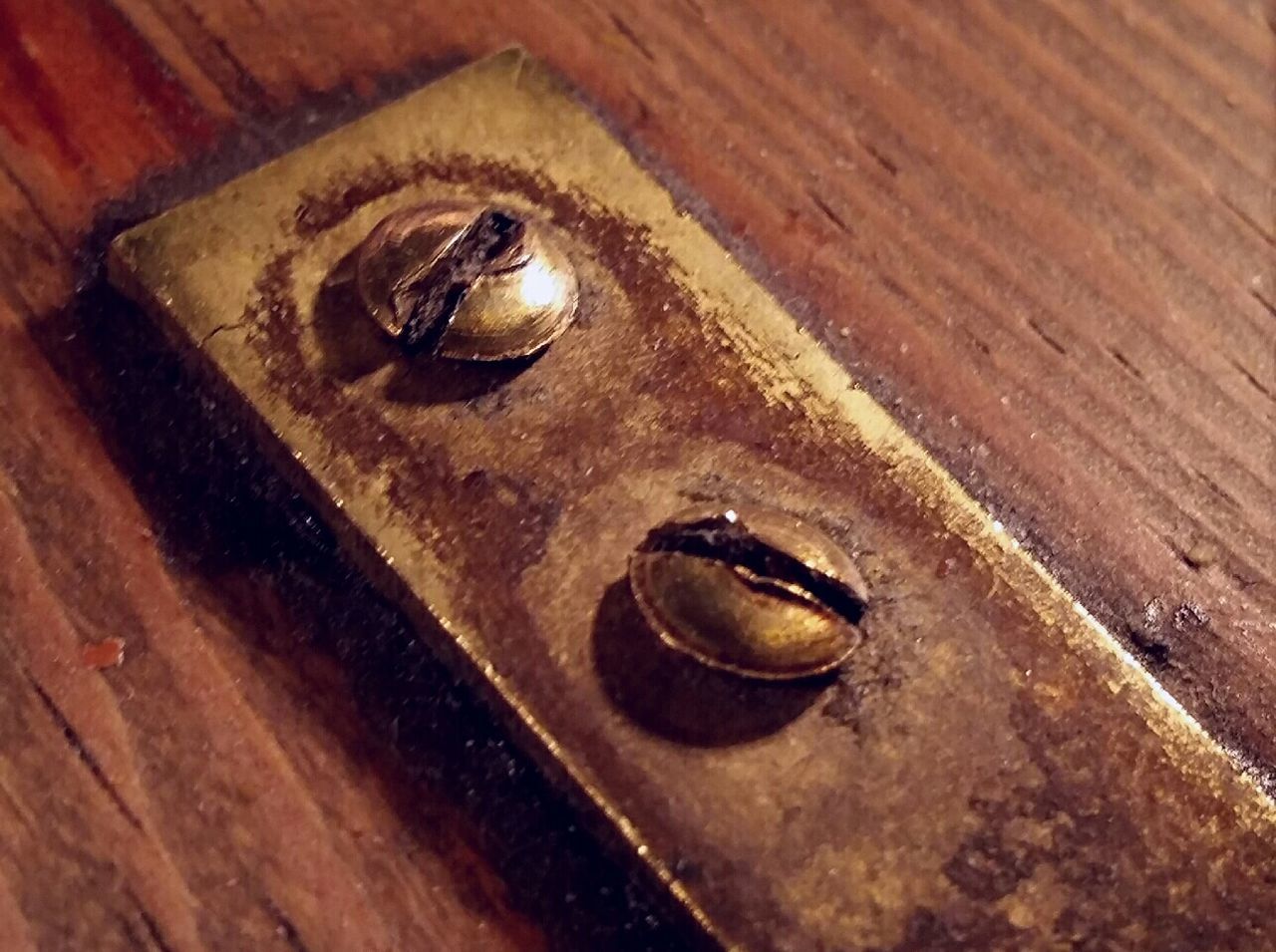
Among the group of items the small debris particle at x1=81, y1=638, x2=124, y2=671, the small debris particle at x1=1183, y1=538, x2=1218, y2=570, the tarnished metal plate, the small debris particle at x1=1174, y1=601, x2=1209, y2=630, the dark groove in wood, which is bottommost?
the dark groove in wood

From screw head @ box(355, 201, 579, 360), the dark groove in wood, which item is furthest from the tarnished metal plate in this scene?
the dark groove in wood

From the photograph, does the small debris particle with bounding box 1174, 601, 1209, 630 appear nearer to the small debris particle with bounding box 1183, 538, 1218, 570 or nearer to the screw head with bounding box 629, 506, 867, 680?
the small debris particle with bounding box 1183, 538, 1218, 570

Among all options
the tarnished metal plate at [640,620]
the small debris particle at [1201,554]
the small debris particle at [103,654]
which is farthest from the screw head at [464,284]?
the small debris particle at [1201,554]

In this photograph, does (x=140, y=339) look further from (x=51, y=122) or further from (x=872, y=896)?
(x=872, y=896)

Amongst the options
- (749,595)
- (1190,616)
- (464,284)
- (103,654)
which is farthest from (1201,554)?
(103,654)

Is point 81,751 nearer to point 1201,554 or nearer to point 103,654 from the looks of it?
point 103,654

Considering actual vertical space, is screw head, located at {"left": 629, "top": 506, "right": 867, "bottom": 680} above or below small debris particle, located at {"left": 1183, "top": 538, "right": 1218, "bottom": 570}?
below

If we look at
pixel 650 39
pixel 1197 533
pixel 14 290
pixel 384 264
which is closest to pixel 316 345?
pixel 384 264
